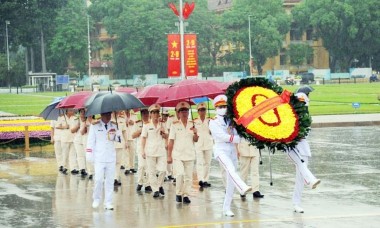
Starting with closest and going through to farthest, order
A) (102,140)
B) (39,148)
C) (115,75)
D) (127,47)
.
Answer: (102,140) < (39,148) < (127,47) < (115,75)

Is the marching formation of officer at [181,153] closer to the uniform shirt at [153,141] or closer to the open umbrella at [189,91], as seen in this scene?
the uniform shirt at [153,141]

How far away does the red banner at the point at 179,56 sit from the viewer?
44.4m

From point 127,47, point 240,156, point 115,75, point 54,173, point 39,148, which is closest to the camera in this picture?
point 240,156

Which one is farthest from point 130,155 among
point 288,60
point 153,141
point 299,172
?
point 288,60

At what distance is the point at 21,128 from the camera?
27906 mm

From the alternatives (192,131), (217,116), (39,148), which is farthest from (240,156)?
(39,148)

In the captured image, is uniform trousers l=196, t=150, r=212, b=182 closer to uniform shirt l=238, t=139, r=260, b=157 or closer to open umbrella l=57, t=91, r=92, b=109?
uniform shirt l=238, t=139, r=260, b=157

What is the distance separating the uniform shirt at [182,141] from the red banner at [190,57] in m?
29.8

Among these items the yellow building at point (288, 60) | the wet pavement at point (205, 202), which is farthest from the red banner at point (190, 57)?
the yellow building at point (288, 60)

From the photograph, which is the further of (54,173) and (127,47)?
(127,47)

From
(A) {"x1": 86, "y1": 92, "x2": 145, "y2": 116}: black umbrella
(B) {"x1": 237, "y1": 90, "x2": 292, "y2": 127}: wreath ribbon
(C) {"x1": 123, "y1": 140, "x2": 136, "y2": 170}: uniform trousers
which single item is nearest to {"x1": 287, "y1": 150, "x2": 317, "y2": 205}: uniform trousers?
(B) {"x1": 237, "y1": 90, "x2": 292, "y2": 127}: wreath ribbon

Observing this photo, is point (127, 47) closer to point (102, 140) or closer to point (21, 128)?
point (21, 128)

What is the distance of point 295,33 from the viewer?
383 feet

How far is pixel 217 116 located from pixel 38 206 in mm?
3458
